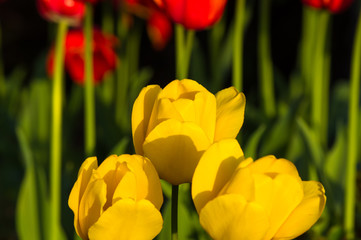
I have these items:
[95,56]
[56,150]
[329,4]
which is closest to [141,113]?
[56,150]

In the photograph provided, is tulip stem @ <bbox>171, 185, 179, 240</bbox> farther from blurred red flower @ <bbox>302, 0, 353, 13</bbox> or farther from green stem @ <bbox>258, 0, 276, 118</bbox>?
green stem @ <bbox>258, 0, 276, 118</bbox>

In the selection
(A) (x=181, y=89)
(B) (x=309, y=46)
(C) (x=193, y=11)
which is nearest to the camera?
(A) (x=181, y=89)

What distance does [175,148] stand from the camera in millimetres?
552

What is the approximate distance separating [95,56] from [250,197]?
119cm

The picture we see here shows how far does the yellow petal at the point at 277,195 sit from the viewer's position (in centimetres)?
49

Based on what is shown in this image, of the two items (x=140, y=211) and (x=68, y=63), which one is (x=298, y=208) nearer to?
(x=140, y=211)

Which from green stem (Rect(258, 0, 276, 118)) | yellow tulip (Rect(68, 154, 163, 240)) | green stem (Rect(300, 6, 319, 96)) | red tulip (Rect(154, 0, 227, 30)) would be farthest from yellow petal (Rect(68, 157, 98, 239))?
green stem (Rect(258, 0, 276, 118))

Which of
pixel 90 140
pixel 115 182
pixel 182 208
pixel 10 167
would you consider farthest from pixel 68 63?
pixel 115 182

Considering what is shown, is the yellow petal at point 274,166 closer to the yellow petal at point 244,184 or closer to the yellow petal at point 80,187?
the yellow petal at point 244,184

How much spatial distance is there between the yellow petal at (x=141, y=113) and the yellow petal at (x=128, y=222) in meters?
0.10

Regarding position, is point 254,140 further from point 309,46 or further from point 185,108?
point 185,108

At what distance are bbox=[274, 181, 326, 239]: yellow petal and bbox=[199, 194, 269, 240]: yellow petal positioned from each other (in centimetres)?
2

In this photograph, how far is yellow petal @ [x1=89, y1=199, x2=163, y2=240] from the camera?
19.5 inches

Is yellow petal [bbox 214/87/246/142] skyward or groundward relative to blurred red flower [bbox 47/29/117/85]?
skyward
